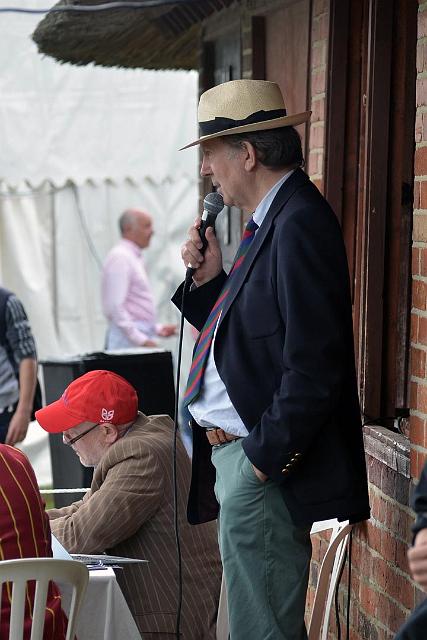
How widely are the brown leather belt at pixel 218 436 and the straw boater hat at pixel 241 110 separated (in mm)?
857

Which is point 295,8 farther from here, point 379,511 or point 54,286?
point 54,286

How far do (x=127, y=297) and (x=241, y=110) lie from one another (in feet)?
22.2

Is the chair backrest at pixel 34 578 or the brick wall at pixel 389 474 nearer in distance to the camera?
the chair backrest at pixel 34 578

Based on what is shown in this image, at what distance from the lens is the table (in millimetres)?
3535

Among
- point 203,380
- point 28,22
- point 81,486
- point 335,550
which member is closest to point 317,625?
point 335,550

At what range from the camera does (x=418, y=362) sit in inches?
145

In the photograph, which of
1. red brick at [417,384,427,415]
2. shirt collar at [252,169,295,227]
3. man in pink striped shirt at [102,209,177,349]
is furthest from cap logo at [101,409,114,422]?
man in pink striped shirt at [102,209,177,349]

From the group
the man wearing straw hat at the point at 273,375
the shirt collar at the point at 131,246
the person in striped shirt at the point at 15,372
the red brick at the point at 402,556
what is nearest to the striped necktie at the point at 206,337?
the man wearing straw hat at the point at 273,375

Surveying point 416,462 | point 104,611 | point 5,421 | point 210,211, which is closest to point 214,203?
point 210,211

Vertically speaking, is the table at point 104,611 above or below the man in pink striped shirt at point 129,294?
below

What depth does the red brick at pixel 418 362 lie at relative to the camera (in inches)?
143

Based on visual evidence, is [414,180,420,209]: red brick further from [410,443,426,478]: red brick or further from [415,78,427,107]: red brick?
[410,443,426,478]: red brick

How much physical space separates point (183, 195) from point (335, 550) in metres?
7.79

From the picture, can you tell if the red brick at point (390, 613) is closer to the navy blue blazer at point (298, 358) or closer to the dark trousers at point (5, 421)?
the navy blue blazer at point (298, 358)
